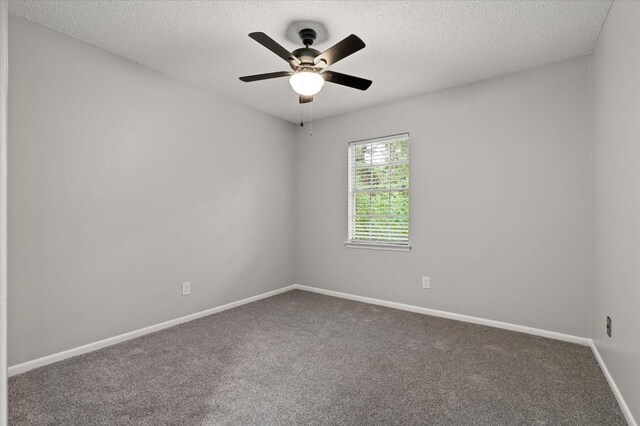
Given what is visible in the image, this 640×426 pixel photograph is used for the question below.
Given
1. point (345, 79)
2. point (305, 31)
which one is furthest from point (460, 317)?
point (305, 31)

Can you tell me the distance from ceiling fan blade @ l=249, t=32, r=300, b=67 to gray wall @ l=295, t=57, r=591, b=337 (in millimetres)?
1890

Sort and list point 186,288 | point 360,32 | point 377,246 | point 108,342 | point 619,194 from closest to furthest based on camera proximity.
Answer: point 619,194 → point 360,32 → point 108,342 → point 186,288 → point 377,246

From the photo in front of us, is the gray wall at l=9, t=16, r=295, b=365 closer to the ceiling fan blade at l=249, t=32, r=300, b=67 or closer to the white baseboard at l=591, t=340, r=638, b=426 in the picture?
the ceiling fan blade at l=249, t=32, r=300, b=67

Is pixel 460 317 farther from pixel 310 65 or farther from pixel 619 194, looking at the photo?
pixel 310 65

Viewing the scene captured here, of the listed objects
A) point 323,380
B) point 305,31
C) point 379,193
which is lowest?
point 323,380

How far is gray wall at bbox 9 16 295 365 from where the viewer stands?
2314mm

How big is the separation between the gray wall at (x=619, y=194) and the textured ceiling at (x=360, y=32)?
14.4 inches

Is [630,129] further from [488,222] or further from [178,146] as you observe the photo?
[178,146]

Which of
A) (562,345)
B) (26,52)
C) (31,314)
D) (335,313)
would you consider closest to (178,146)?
(26,52)

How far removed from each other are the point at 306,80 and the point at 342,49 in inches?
13.6

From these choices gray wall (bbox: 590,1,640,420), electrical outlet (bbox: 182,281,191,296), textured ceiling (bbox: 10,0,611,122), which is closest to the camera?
gray wall (bbox: 590,1,640,420)

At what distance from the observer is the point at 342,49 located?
2146 mm

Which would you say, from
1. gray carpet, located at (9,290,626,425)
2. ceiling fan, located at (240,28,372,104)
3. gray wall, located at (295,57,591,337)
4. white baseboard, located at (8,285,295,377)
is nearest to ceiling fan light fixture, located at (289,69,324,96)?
ceiling fan, located at (240,28,372,104)

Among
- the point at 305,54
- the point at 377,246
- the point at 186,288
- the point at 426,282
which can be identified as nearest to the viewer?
the point at 305,54
